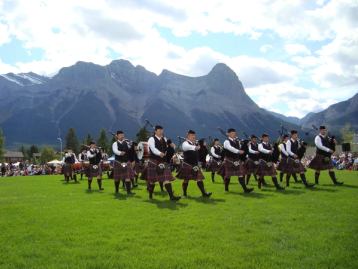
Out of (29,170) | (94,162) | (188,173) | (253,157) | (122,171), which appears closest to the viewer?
(188,173)

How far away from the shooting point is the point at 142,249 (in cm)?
757

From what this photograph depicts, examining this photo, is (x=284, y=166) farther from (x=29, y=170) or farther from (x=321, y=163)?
(x=29, y=170)

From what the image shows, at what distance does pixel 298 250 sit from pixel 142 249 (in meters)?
2.69

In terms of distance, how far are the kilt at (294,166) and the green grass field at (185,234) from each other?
465 centimetres

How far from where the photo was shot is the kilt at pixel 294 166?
1825 centimetres

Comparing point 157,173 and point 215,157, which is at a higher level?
point 215,157

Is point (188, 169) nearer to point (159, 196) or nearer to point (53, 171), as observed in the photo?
point (159, 196)

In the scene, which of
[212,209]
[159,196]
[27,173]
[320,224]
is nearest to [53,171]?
[27,173]

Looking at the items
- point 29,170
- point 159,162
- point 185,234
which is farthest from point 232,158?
point 29,170

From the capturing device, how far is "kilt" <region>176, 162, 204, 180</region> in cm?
1494

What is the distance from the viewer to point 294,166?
18.4m

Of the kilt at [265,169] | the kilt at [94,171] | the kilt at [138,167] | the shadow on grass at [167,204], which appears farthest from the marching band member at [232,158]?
the kilt at [138,167]

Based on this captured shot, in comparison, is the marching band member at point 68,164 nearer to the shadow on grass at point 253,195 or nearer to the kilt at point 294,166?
the kilt at point 294,166

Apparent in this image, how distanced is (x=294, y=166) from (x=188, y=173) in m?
5.71
